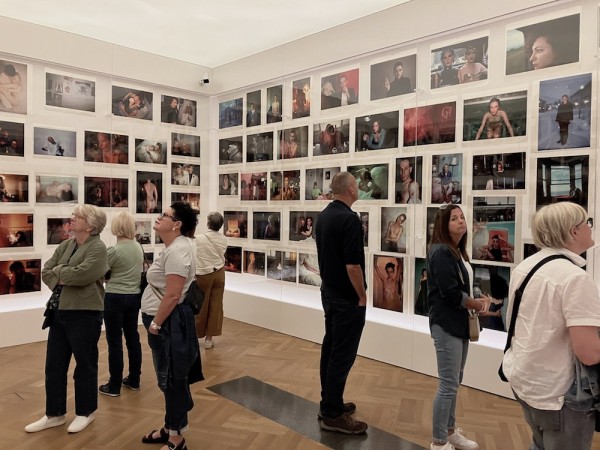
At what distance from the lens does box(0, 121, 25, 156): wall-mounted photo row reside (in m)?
6.25

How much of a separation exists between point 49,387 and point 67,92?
172 inches

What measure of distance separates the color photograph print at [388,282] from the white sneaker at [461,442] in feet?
7.24

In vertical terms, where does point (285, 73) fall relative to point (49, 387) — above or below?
above

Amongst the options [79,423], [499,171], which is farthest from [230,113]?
[79,423]

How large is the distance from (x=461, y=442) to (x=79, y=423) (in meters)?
2.83

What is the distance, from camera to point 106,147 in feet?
23.5

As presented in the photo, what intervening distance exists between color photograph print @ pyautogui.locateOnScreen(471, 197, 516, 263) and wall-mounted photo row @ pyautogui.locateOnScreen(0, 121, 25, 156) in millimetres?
5504

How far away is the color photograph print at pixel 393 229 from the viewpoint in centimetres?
573

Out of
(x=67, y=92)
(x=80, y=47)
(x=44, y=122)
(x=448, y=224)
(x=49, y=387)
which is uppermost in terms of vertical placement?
(x=80, y=47)

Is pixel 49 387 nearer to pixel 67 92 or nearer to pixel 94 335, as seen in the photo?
pixel 94 335

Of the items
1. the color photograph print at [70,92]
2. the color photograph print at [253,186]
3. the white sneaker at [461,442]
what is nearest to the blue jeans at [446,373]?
the white sneaker at [461,442]

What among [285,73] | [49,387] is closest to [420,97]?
[285,73]

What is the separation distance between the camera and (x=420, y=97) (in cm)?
552

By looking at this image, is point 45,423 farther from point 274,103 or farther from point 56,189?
point 274,103
